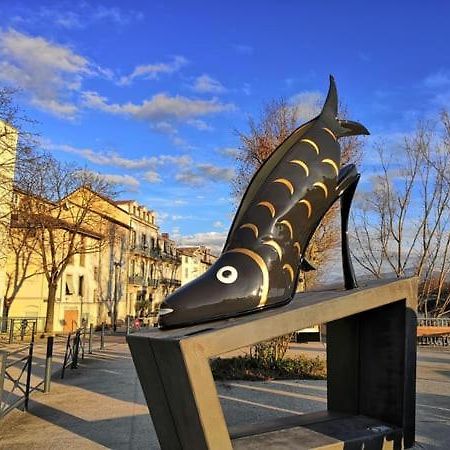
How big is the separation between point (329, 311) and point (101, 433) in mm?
3960

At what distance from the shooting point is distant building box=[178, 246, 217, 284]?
78.1 meters

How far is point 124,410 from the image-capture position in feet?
28.6

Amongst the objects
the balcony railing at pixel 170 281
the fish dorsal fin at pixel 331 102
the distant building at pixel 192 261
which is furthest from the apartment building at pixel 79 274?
the distant building at pixel 192 261

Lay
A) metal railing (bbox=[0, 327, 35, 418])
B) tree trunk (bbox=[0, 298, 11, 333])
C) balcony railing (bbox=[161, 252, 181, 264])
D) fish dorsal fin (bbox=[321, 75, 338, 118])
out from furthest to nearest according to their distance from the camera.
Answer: balcony railing (bbox=[161, 252, 181, 264]) → tree trunk (bbox=[0, 298, 11, 333]) → metal railing (bbox=[0, 327, 35, 418]) → fish dorsal fin (bbox=[321, 75, 338, 118])

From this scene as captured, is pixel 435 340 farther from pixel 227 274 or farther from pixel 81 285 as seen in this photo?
pixel 81 285

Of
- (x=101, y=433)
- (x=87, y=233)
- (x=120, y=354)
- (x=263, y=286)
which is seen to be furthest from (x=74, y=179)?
(x=263, y=286)

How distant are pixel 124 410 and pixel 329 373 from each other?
3803mm

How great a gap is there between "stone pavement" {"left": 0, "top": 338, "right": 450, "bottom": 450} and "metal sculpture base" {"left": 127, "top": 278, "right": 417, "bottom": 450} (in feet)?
3.17

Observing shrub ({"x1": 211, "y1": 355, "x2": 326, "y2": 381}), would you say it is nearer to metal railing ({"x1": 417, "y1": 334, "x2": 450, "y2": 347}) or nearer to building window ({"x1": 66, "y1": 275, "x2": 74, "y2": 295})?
metal railing ({"x1": 417, "y1": 334, "x2": 450, "y2": 347})

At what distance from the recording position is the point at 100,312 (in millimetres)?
44344

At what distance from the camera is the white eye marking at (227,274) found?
16.6 ft

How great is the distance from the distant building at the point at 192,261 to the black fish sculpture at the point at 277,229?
229 feet

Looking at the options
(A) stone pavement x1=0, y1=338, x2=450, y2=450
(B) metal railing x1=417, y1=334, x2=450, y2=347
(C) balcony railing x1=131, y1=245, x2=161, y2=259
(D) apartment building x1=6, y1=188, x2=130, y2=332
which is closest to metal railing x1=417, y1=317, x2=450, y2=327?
(B) metal railing x1=417, y1=334, x2=450, y2=347

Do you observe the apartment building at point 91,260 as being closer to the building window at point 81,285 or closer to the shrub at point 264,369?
the building window at point 81,285
